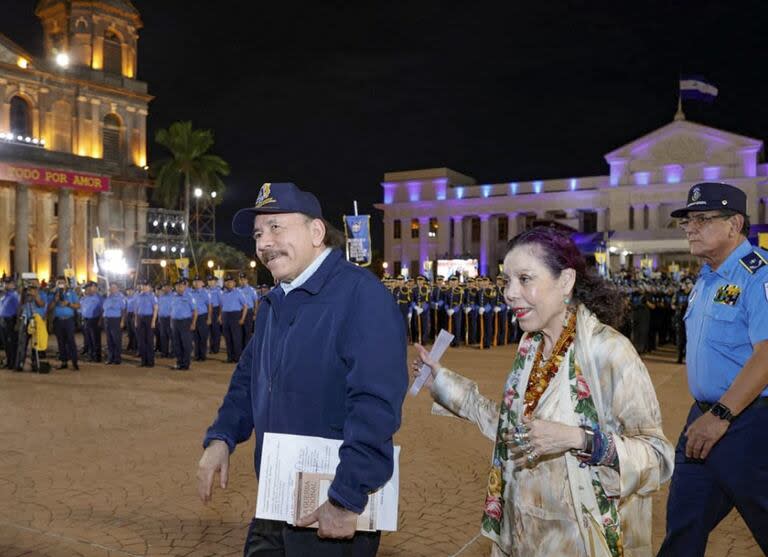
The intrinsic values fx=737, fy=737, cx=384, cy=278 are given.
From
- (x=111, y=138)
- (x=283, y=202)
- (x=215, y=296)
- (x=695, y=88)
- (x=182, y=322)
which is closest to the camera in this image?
(x=283, y=202)

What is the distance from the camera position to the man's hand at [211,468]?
2.93 metres

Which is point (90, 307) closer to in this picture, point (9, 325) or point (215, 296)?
point (9, 325)

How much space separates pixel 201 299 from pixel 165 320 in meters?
1.22

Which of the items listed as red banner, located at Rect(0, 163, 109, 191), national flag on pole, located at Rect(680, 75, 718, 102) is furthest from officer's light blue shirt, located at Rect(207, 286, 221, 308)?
national flag on pole, located at Rect(680, 75, 718, 102)

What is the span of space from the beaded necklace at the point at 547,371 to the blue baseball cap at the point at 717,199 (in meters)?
1.40

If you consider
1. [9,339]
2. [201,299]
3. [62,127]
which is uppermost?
[62,127]

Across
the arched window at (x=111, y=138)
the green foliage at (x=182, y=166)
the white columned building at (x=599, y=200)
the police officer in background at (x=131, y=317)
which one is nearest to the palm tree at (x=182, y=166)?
the green foliage at (x=182, y=166)

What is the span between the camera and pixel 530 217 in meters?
66.8

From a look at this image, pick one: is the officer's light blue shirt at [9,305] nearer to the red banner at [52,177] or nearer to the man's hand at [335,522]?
the man's hand at [335,522]

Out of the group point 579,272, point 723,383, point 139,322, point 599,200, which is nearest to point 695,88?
point 599,200

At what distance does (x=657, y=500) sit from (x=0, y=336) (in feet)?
54.3

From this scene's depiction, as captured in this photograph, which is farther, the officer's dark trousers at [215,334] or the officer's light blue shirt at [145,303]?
the officer's dark trousers at [215,334]

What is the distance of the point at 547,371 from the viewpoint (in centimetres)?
260

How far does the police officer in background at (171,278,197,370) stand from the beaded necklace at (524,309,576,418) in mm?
14278
